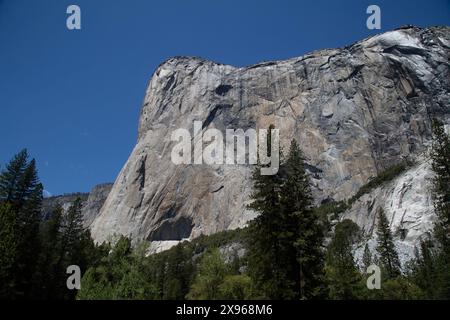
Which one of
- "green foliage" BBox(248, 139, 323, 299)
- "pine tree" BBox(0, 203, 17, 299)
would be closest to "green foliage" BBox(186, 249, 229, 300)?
"green foliage" BBox(248, 139, 323, 299)

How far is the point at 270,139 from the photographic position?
2867 cm

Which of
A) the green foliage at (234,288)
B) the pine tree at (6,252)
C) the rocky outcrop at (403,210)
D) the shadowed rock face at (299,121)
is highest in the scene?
the shadowed rock face at (299,121)

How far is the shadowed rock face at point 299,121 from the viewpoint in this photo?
472ft

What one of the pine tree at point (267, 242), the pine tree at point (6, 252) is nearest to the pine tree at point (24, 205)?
Answer: the pine tree at point (6, 252)

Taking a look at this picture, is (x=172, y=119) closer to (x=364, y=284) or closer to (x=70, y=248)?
(x=70, y=248)

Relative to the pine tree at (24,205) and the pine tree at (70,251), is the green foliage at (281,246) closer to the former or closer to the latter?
the pine tree at (24,205)

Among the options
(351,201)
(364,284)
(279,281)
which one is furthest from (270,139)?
(351,201)

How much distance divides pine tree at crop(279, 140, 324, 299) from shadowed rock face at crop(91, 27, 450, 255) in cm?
10532

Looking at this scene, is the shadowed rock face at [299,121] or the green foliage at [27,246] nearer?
the green foliage at [27,246]

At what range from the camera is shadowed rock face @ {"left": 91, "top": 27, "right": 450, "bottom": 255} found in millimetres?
143875

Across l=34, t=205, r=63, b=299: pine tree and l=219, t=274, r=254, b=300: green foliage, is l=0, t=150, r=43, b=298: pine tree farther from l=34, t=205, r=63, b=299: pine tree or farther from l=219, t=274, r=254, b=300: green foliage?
l=219, t=274, r=254, b=300: green foliage

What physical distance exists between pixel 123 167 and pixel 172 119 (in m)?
29.8

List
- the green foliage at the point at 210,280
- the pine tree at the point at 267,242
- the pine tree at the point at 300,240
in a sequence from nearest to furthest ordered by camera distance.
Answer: the pine tree at the point at 267,242 < the pine tree at the point at 300,240 < the green foliage at the point at 210,280

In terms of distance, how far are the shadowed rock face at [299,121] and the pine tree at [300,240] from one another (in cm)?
10532
